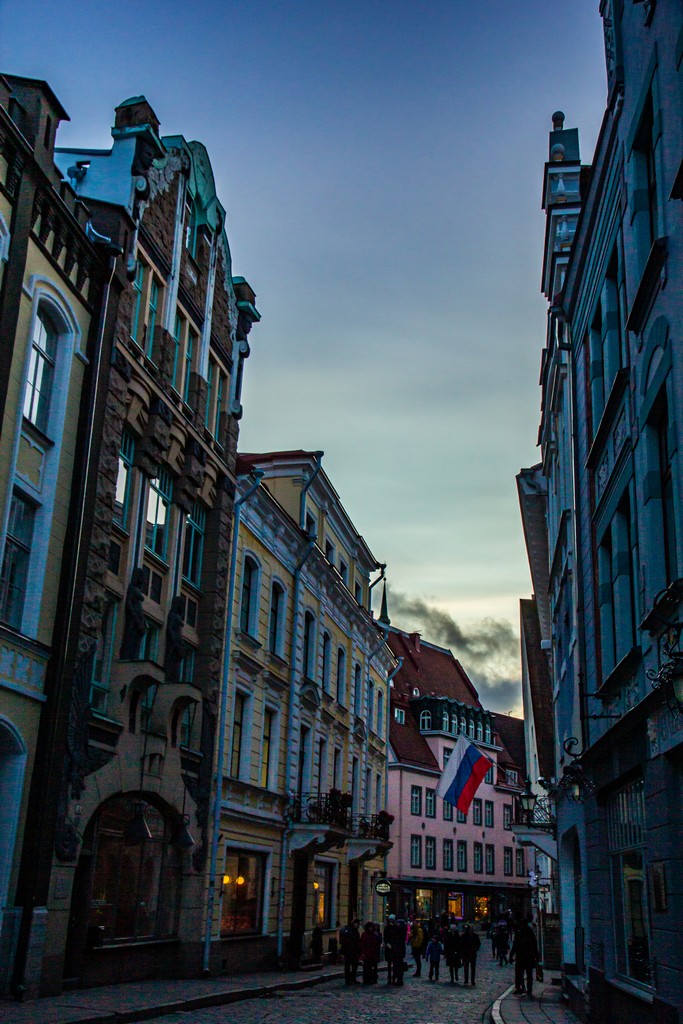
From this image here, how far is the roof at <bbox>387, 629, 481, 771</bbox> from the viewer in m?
59.8

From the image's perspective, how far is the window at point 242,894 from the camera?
23141 millimetres

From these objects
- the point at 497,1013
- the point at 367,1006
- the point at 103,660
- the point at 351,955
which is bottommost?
the point at 367,1006

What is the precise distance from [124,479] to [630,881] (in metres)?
11.4

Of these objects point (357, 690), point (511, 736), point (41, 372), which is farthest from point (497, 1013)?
point (511, 736)

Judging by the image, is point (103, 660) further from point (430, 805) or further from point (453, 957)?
point (430, 805)

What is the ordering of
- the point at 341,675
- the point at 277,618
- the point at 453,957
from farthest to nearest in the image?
1. the point at 341,675
2. the point at 277,618
3. the point at 453,957

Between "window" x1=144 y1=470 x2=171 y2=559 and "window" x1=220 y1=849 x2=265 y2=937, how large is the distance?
770 centimetres

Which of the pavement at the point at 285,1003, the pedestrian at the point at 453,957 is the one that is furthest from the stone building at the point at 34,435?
the pedestrian at the point at 453,957

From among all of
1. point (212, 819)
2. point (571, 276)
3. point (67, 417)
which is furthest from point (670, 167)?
point (212, 819)

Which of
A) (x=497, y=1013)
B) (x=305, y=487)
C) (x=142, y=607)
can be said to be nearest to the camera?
(x=497, y=1013)

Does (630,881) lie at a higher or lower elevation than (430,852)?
lower

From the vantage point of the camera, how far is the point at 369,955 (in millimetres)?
24562

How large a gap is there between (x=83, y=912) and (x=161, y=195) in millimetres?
13965

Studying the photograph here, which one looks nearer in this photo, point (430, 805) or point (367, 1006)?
point (367, 1006)
